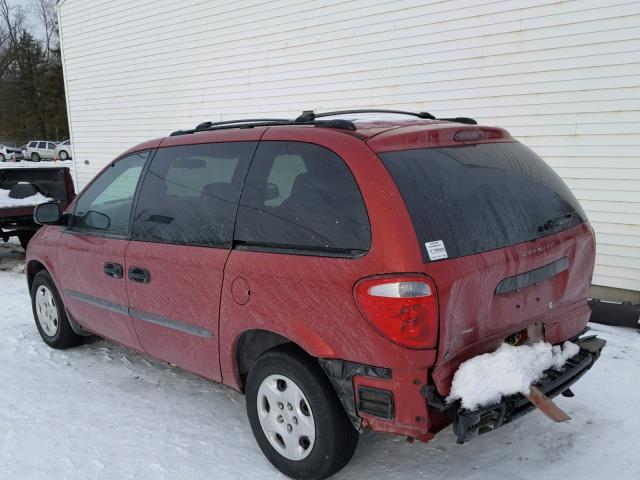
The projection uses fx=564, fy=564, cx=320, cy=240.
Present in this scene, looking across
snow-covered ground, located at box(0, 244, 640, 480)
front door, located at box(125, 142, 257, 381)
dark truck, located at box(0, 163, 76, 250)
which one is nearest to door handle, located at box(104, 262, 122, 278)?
front door, located at box(125, 142, 257, 381)

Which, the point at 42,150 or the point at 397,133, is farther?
the point at 42,150

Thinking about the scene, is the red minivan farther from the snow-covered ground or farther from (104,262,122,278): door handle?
the snow-covered ground

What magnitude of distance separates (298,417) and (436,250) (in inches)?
43.0

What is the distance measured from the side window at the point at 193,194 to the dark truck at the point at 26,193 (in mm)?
6009

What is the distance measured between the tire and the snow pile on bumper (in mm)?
587

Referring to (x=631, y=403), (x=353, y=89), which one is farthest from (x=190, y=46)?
(x=631, y=403)

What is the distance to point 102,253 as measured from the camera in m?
3.85

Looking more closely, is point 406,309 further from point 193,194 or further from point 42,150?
point 42,150

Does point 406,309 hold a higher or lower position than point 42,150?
lower

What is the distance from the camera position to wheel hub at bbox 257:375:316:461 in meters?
2.75

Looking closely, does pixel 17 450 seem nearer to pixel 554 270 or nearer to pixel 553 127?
pixel 554 270

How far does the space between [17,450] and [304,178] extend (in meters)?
2.22

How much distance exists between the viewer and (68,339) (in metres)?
4.68

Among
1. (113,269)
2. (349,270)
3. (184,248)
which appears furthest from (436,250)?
(113,269)
